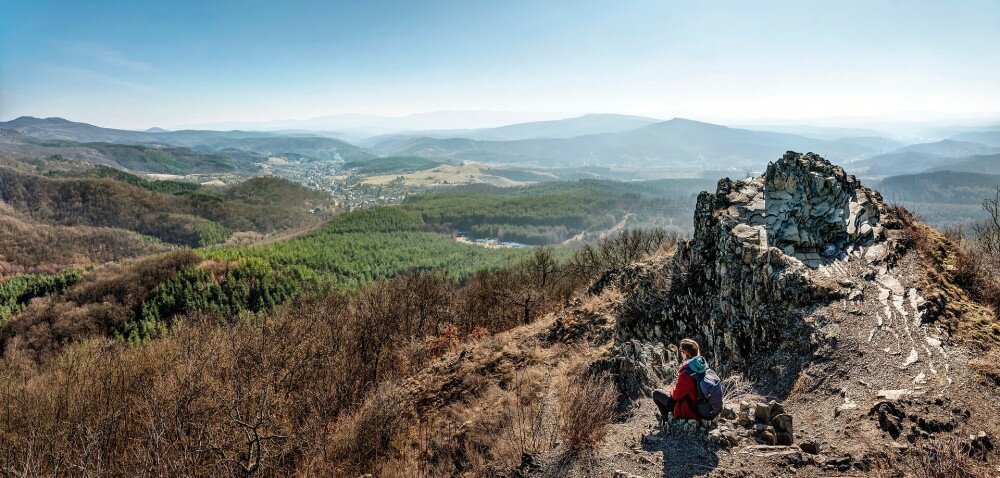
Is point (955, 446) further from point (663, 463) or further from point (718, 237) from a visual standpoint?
point (718, 237)

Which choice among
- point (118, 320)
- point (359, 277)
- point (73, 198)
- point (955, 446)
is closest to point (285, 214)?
point (73, 198)

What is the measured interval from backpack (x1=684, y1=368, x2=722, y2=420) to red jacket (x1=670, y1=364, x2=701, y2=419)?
8 centimetres

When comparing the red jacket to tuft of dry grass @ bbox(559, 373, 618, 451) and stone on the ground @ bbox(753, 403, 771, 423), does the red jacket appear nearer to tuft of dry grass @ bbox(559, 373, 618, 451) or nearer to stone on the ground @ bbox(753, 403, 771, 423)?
stone on the ground @ bbox(753, 403, 771, 423)

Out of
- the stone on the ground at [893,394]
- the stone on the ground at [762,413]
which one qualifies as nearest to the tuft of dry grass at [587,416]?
the stone on the ground at [762,413]

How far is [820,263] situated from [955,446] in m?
7.94

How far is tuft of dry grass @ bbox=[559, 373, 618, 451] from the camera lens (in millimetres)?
9422

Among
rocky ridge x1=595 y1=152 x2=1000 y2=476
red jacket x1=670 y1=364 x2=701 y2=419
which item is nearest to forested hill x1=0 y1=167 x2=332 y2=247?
rocky ridge x1=595 y1=152 x2=1000 y2=476

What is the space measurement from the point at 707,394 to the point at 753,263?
7.30m

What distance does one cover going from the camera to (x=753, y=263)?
14.3m

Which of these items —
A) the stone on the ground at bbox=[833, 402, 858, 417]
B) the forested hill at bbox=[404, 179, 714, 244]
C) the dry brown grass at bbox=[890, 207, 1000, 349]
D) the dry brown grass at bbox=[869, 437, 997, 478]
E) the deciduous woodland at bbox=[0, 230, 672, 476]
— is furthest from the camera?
the forested hill at bbox=[404, 179, 714, 244]

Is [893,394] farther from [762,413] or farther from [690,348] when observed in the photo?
[690,348]

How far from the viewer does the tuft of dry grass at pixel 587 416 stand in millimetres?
9422

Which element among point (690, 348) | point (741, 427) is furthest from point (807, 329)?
point (690, 348)

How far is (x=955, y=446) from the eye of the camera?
6977 mm
